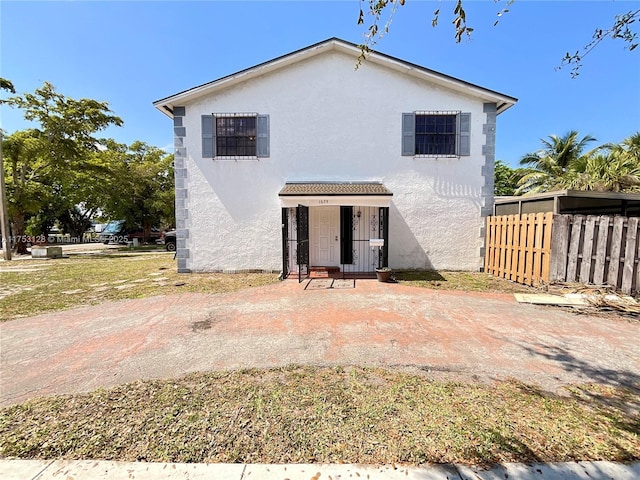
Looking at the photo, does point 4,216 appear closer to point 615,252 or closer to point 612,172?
point 615,252

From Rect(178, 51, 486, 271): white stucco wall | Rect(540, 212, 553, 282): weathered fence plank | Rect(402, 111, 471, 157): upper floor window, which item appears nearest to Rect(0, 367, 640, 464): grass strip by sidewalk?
Rect(540, 212, 553, 282): weathered fence plank

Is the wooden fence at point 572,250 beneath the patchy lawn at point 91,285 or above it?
above

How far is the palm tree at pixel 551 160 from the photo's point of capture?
22328 mm

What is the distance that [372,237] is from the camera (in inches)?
448

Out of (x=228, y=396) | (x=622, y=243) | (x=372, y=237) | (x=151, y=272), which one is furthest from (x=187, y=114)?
(x=622, y=243)

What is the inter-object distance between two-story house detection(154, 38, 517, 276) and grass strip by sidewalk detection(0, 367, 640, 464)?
25.6ft

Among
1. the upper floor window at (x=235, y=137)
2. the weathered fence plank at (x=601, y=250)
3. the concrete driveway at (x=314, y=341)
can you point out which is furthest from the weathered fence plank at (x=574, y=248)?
the upper floor window at (x=235, y=137)

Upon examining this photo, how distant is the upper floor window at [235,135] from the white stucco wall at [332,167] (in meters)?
0.26

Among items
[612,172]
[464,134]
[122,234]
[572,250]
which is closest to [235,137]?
[464,134]

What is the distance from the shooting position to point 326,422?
9.32ft

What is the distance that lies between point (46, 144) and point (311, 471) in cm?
2532

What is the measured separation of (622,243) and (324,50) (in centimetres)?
1095

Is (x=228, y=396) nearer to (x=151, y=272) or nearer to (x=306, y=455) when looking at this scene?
(x=306, y=455)

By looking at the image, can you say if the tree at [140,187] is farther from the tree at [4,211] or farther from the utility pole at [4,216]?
the utility pole at [4,216]
